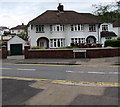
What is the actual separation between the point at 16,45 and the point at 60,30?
8.67 meters

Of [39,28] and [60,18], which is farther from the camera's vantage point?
[60,18]

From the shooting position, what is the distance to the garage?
1225 inches

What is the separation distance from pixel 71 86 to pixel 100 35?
97.0 feet

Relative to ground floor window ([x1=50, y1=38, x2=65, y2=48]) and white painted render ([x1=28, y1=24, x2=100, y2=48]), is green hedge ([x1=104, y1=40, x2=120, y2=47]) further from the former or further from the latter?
ground floor window ([x1=50, y1=38, x2=65, y2=48])

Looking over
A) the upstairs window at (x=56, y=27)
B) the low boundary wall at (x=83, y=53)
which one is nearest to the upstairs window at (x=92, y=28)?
the upstairs window at (x=56, y=27)

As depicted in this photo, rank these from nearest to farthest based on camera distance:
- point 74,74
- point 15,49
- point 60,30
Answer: point 74,74 < point 15,49 < point 60,30

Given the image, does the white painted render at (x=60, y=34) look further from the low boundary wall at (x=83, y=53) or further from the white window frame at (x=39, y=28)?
the low boundary wall at (x=83, y=53)

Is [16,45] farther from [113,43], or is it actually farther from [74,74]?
[74,74]

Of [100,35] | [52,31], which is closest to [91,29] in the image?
[100,35]

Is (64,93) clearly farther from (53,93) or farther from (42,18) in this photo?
(42,18)

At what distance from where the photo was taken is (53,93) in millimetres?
7203

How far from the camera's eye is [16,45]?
31.3m

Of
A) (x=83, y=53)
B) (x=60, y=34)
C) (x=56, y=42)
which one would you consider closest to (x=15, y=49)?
(x=56, y=42)

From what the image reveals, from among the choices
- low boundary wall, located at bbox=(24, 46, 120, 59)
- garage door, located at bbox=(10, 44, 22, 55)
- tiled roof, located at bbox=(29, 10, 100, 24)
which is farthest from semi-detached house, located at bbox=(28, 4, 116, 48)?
low boundary wall, located at bbox=(24, 46, 120, 59)
